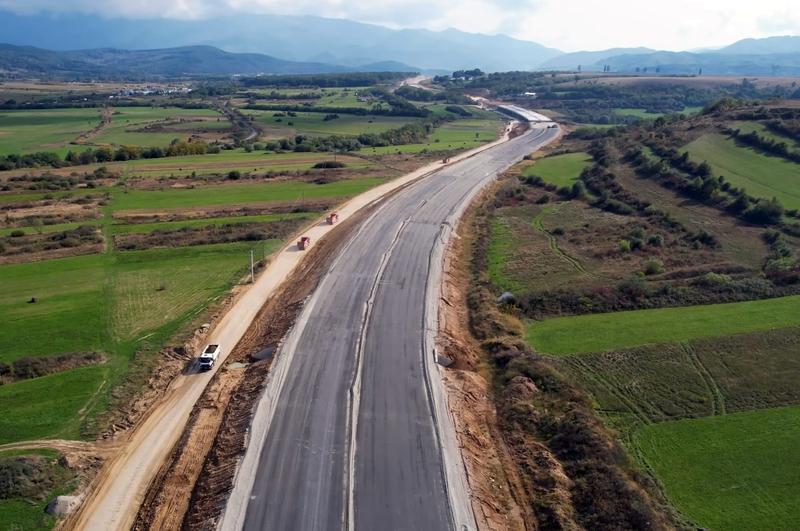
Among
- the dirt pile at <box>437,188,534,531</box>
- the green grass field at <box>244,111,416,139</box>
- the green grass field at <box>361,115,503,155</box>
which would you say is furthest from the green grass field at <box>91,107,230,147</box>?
the dirt pile at <box>437,188,534,531</box>

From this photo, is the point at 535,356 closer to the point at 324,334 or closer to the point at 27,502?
the point at 324,334

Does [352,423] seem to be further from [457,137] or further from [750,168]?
[457,137]

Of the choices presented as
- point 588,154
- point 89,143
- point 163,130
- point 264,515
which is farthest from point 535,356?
point 163,130

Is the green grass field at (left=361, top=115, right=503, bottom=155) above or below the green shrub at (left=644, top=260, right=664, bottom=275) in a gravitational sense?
above

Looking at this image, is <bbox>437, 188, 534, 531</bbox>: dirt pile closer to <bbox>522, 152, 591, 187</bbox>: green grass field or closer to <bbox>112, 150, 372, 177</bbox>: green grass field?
<bbox>522, 152, 591, 187</bbox>: green grass field

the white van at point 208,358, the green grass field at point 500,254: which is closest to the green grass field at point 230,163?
the green grass field at point 500,254

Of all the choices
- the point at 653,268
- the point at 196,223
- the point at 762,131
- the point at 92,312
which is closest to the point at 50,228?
the point at 196,223
